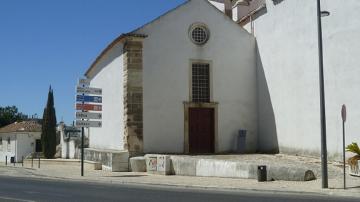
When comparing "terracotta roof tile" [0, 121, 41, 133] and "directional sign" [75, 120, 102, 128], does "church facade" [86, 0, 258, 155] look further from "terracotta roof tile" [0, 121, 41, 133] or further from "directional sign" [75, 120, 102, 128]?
"terracotta roof tile" [0, 121, 41, 133]

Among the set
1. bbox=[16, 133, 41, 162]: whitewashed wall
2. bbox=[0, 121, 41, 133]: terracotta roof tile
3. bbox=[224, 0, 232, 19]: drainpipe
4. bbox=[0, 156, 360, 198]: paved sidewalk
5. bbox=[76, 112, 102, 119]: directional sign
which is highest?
bbox=[224, 0, 232, 19]: drainpipe

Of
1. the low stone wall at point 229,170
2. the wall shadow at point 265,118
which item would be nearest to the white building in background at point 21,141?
the wall shadow at point 265,118

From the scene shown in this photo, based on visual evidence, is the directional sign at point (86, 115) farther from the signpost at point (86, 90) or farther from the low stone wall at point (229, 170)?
the low stone wall at point (229, 170)

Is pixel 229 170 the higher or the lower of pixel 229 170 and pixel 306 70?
the lower

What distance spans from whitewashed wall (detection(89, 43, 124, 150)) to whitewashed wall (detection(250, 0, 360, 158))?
24.5ft

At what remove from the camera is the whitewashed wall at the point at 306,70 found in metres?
20.2

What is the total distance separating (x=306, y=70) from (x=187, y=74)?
616cm

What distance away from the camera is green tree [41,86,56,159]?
44.2 metres

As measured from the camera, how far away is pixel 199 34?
26.5 meters

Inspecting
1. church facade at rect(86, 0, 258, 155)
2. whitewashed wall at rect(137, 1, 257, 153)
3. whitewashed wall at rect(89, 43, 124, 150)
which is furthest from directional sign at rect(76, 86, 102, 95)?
whitewashed wall at rect(137, 1, 257, 153)

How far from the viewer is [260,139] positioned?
27031mm

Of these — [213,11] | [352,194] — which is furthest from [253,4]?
[352,194]

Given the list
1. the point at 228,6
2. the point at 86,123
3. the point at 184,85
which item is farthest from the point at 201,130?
the point at 228,6

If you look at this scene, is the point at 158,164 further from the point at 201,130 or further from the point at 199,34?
the point at 199,34
